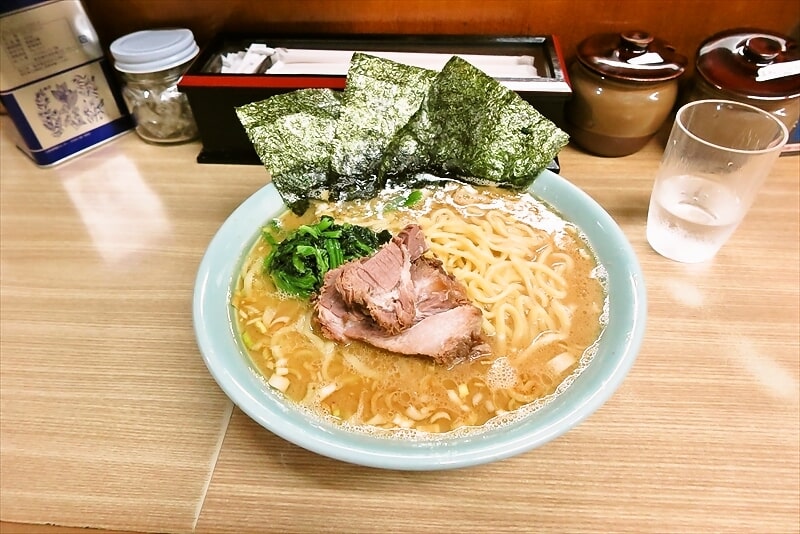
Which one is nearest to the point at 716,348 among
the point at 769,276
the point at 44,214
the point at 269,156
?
the point at 769,276

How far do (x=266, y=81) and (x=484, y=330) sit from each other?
36.6 inches

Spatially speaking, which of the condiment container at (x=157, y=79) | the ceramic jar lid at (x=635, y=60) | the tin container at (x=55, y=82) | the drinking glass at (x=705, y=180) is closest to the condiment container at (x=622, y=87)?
the ceramic jar lid at (x=635, y=60)

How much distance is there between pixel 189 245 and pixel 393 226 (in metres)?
0.55

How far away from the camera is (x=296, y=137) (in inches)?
52.2

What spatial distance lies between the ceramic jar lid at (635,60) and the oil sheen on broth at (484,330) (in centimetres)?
45

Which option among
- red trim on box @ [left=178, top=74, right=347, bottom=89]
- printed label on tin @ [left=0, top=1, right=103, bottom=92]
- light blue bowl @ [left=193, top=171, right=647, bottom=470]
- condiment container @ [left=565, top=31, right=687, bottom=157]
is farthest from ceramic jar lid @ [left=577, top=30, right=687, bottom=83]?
printed label on tin @ [left=0, top=1, right=103, bottom=92]

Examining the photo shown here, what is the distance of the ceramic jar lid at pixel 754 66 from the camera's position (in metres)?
1.39

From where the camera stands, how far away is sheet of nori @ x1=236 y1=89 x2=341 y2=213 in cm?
130

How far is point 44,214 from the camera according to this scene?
1591mm

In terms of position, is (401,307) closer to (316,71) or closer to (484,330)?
(484,330)

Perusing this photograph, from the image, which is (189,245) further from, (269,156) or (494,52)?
(494,52)

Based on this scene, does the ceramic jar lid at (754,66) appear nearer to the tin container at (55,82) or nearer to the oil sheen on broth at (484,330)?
the oil sheen on broth at (484,330)

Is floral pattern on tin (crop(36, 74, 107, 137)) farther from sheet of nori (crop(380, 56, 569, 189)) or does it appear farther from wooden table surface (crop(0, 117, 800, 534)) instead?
sheet of nori (crop(380, 56, 569, 189))

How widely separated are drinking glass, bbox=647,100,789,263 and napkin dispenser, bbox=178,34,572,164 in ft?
1.08
